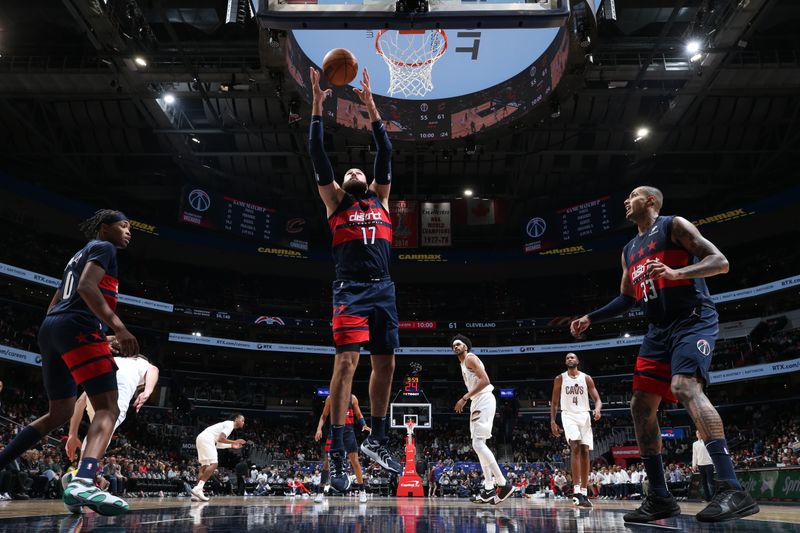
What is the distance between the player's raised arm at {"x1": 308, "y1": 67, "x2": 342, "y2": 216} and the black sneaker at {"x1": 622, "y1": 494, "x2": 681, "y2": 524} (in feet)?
10.6

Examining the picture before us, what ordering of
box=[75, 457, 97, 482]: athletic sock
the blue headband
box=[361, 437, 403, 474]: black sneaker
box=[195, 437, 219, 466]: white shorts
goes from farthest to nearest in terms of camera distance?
box=[195, 437, 219, 466]: white shorts, box=[361, 437, 403, 474]: black sneaker, the blue headband, box=[75, 457, 97, 482]: athletic sock

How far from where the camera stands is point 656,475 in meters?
4.09

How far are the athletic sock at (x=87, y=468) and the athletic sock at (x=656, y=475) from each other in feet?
12.6

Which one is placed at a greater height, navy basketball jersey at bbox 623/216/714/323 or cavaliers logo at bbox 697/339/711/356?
navy basketball jersey at bbox 623/216/714/323

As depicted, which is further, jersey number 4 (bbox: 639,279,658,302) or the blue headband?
the blue headband

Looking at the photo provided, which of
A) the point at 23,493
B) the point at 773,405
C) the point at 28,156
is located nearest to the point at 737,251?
the point at 773,405

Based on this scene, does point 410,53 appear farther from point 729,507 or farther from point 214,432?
point 729,507

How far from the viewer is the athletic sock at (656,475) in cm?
399

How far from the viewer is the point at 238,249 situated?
3086 cm

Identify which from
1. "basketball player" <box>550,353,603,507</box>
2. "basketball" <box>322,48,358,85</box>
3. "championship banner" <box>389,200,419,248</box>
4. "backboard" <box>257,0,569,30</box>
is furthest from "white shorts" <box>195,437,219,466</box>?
"championship banner" <box>389,200,419,248</box>

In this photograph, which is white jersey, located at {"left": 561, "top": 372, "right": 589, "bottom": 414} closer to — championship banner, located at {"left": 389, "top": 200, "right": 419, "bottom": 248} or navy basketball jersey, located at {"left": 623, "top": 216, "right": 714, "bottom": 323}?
navy basketball jersey, located at {"left": 623, "top": 216, "right": 714, "bottom": 323}

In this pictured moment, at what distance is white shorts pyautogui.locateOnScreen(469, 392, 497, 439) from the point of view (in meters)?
8.02

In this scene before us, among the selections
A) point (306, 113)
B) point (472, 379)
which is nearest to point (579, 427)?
point (472, 379)

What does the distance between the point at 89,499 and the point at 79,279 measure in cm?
144
